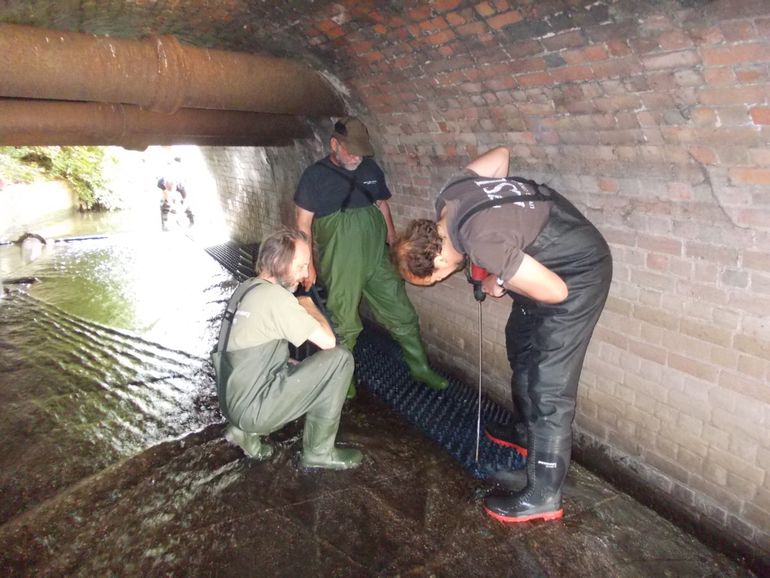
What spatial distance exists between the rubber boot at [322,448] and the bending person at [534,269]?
38.5 inches

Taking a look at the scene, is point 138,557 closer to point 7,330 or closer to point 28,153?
point 7,330

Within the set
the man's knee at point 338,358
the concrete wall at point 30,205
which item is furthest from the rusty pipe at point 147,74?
the concrete wall at point 30,205

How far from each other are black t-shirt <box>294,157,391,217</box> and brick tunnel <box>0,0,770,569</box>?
582 mm

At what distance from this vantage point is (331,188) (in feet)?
13.8

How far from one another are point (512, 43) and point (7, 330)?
6019mm

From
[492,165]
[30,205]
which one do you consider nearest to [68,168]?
[30,205]

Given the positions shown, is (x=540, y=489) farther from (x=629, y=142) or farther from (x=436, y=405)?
(x=629, y=142)

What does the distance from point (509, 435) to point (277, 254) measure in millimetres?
2060

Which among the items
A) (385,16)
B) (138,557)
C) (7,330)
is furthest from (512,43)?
(7,330)

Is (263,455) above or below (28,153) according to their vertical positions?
below

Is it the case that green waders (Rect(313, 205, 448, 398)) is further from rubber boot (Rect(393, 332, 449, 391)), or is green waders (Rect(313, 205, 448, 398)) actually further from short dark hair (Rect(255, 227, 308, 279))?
short dark hair (Rect(255, 227, 308, 279))

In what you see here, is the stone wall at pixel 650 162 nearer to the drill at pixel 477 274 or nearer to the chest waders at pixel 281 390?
the drill at pixel 477 274

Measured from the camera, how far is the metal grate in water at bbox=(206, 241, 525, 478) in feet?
12.1

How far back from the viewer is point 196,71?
3832 millimetres
